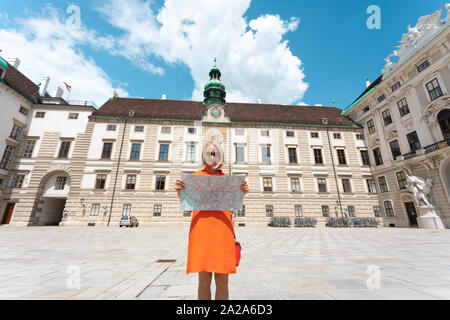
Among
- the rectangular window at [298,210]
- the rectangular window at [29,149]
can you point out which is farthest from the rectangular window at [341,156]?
the rectangular window at [29,149]

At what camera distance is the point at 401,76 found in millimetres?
20625

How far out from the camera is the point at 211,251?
209cm

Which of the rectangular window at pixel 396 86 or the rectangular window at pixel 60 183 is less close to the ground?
the rectangular window at pixel 396 86

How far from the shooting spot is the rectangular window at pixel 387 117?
22.4m

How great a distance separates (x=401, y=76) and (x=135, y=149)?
31094mm

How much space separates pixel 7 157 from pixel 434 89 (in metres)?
44.1

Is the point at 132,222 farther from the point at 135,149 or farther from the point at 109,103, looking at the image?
the point at 109,103

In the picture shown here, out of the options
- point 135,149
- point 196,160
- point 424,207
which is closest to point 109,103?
point 135,149

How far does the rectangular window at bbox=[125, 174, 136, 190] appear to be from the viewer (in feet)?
72.7

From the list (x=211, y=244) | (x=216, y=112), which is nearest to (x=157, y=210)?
(x=216, y=112)

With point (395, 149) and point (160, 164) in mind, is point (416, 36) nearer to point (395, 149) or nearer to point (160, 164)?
point (395, 149)

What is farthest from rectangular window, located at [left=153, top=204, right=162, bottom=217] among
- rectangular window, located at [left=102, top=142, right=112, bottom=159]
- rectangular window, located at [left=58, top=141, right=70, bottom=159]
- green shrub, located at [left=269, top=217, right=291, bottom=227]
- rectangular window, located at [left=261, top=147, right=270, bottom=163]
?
rectangular window, located at [left=261, top=147, right=270, bottom=163]

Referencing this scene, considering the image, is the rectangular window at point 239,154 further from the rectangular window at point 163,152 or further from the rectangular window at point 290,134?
the rectangular window at point 163,152

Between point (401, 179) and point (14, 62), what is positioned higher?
point (14, 62)
